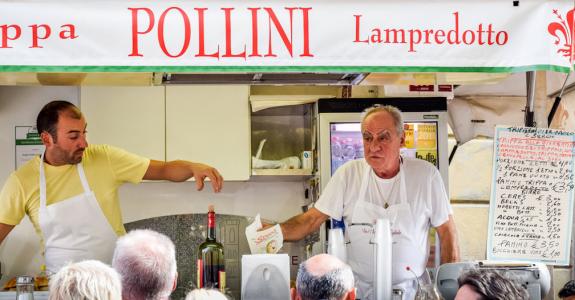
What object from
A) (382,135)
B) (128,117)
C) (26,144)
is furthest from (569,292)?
(26,144)

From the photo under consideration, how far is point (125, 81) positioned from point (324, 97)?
196 cm

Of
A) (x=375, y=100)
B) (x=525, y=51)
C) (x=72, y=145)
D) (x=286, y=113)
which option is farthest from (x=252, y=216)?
(x=525, y=51)

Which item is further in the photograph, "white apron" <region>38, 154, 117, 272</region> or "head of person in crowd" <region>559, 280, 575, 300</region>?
Answer: "white apron" <region>38, 154, 117, 272</region>

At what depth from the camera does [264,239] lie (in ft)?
13.4

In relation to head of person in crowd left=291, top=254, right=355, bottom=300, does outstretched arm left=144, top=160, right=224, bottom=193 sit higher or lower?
higher

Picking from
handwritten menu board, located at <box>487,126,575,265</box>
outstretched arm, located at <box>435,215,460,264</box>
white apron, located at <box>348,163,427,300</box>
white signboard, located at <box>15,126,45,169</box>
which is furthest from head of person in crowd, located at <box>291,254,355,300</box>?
white signboard, located at <box>15,126,45,169</box>

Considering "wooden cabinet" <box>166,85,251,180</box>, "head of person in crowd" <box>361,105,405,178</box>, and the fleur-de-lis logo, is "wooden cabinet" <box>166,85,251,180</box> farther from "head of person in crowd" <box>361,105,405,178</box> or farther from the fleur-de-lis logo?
the fleur-de-lis logo

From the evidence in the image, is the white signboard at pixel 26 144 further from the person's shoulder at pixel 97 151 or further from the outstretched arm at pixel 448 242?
the outstretched arm at pixel 448 242

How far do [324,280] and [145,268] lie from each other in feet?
2.20

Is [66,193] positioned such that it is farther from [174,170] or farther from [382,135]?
[382,135]

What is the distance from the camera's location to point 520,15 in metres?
3.49

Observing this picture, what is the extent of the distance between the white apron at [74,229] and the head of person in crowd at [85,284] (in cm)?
211

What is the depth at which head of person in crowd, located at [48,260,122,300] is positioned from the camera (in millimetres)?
2613

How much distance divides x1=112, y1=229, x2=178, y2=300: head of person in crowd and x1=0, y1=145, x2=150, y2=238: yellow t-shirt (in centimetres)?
192
